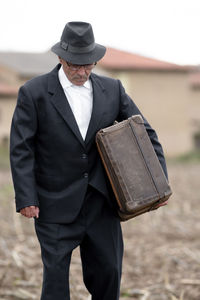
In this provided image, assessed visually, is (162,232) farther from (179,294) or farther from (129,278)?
(179,294)

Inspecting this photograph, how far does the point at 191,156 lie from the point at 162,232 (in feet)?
68.8

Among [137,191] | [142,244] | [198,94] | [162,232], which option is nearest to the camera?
[137,191]

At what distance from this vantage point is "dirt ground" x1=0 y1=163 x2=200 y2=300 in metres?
5.38

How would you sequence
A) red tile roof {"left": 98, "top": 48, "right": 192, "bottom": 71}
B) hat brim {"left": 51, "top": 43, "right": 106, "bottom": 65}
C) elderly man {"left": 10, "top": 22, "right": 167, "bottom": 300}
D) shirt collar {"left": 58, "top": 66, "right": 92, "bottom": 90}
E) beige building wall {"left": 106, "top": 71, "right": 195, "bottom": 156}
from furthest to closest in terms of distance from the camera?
red tile roof {"left": 98, "top": 48, "right": 192, "bottom": 71} < beige building wall {"left": 106, "top": 71, "right": 195, "bottom": 156} < shirt collar {"left": 58, "top": 66, "right": 92, "bottom": 90} < elderly man {"left": 10, "top": 22, "right": 167, "bottom": 300} < hat brim {"left": 51, "top": 43, "right": 106, "bottom": 65}

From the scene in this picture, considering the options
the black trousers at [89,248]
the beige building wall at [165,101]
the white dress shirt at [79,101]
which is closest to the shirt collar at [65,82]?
the white dress shirt at [79,101]

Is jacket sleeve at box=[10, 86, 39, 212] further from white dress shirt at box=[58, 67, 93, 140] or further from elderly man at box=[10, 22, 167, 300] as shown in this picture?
white dress shirt at box=[58, 67, 93, 140]

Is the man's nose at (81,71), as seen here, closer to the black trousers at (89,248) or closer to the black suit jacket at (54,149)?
the black suit jacket at (54,149)

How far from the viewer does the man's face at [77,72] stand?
366cm

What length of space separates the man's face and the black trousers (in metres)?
→ 0.66

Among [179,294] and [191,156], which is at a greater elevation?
[179,294]

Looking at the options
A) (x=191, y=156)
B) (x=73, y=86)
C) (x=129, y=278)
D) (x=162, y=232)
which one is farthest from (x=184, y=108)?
(x=73, y=86)

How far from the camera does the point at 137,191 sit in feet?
12.1

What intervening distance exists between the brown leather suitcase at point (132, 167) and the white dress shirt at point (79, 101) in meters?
0.17

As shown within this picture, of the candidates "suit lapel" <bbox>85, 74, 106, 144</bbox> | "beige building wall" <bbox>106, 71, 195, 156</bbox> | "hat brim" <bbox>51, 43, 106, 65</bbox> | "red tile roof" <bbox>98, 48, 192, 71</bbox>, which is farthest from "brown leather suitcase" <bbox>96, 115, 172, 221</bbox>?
"red tile roof" <bbox>98, 48, 192, 71</bbox>
